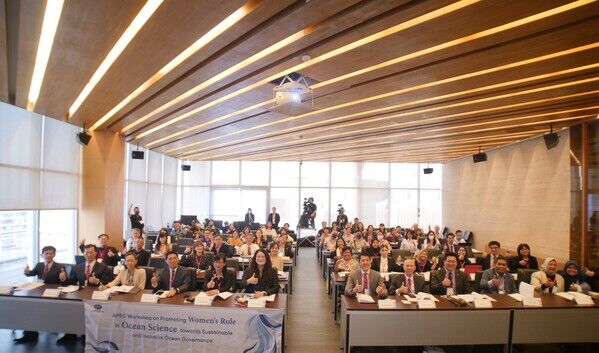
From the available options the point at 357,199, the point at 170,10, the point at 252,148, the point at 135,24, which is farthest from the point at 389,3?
the point at 357,199

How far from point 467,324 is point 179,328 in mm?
3439

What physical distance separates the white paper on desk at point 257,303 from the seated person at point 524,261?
5.89m

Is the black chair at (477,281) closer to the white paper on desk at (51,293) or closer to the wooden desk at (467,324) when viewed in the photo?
the wooden desk at (467,324)

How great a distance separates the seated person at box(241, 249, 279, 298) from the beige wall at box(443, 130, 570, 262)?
738 cm

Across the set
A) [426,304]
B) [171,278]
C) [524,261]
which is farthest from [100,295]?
[524,261]

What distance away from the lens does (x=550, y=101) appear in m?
6.45

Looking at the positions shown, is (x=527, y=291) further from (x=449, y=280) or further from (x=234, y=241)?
(x=234, y=241)

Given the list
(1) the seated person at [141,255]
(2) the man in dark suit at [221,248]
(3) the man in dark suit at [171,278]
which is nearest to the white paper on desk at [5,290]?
(3) the man in dark suit at [171,278]

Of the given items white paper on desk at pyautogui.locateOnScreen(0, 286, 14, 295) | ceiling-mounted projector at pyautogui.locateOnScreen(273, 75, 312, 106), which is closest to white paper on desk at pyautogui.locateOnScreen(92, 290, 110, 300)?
white paper on desk at pyautogui.locateOnScreen(0, 286, 14, 295)

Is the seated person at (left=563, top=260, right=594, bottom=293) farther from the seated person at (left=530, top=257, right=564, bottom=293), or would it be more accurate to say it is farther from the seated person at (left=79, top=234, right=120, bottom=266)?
the seated person at (left=79, top=234, right=120, bottom=266)

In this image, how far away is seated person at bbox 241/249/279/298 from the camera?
5402 mm

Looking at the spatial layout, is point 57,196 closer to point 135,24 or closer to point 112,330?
point 112,330

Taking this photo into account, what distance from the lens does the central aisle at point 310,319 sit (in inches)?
214

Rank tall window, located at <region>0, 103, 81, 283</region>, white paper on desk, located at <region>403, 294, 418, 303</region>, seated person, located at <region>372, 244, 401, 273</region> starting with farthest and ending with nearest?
1. seated person, located at <region>372, 244, 401, 273</region>
2. tall window, located at <region>0, 103, 81, 283</region>
3. white paper on desk, located at <region>403, 294, 418, 303</region>
